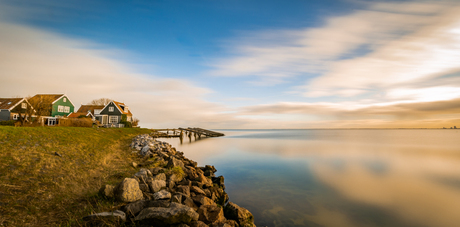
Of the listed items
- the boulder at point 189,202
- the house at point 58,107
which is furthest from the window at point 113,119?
the boulder at point 189,202

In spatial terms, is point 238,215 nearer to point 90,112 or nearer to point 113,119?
point 113,119

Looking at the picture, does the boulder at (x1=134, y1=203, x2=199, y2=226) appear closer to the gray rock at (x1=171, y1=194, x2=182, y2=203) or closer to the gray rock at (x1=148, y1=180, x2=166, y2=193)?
the gray rock at (x1=171, y1=194, x2=182, y2=203)

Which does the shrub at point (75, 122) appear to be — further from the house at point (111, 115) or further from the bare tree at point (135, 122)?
the bare tree at point (135, 122)

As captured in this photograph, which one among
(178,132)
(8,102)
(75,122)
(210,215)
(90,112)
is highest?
(8,102)

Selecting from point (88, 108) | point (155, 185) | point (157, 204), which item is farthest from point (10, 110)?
point (157, 204)

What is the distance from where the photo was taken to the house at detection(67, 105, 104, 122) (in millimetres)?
47000

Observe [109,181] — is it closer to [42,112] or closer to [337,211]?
[337,211]

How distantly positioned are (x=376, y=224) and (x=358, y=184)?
636 centimetres

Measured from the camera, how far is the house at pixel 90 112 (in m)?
47.0

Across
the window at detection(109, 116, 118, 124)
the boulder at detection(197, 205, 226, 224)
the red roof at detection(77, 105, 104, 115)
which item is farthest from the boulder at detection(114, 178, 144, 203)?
the red roof at detection(77, 105, 104, 115)

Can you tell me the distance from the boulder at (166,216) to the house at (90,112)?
50.7 m

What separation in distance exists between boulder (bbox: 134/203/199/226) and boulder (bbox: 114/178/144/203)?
3.99 ft

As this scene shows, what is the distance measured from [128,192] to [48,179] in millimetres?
4151

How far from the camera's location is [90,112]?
159ft
